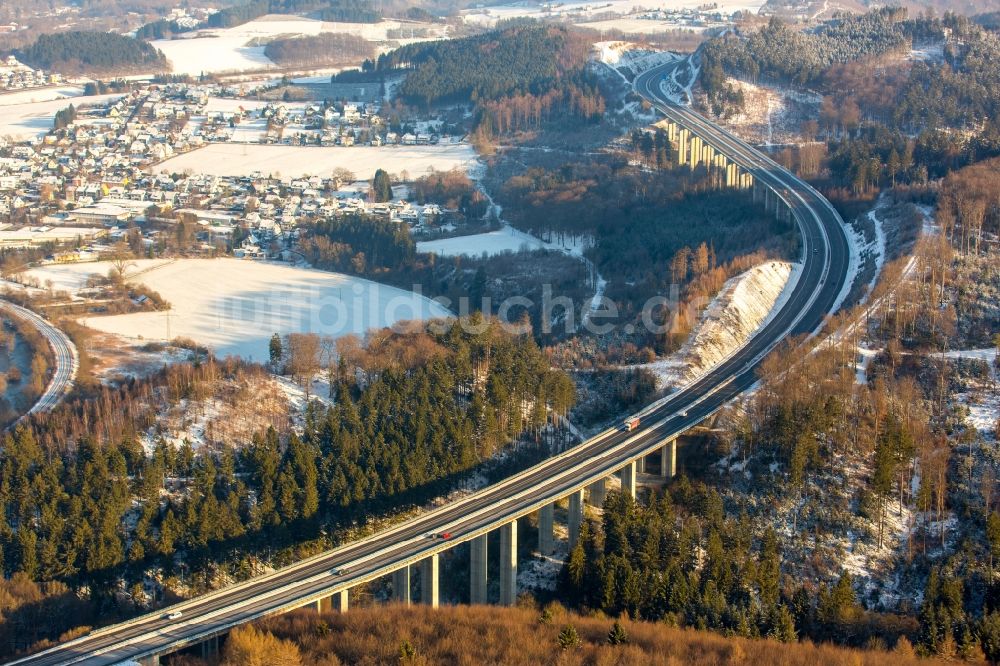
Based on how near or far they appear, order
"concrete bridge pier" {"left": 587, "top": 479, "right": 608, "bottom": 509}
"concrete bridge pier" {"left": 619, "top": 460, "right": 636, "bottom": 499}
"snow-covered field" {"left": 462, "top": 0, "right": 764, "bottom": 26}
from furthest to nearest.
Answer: "snow-covered field" {"left": 462, "top": 0, "right": 764, "bottom": 26} < "concrete bridge pier" {"left": 587, "top": 479, "right": 608, "bottom": 509} < "concrete bridge pier" {"left": 619, "top": 460, "right": 636, "bottom": 499}

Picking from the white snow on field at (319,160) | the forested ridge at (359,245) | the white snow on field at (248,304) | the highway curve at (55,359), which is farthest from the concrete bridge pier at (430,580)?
the white snow on field at (319,160)

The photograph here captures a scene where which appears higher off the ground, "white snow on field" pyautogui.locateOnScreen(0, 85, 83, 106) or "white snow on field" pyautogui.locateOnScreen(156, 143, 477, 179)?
"white snow on field" pyautogui.locateOnScreen(0, 85, 83, 106)

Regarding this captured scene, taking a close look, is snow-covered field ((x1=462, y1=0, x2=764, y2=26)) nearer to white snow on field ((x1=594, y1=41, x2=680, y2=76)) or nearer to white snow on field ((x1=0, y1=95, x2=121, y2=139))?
white snow on field ((x1=594, y1=41, x2=680, y2=76))

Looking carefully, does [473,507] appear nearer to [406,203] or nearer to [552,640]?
[552,640]

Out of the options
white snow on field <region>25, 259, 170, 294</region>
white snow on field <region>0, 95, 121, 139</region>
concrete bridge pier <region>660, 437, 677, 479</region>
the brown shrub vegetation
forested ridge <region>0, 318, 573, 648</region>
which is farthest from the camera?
white snow on field <region>0, 95, 121, 139</region>

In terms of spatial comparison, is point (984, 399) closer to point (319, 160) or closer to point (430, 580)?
point (430, 580)

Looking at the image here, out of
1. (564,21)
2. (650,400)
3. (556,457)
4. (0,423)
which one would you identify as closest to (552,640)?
(556,457)

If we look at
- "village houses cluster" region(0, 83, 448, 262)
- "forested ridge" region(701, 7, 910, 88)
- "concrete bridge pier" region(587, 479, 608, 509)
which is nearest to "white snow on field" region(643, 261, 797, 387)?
"concrete bridge pier" region(587, 479, 608, 509)

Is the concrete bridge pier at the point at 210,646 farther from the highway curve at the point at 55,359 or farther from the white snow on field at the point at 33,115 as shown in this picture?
the white snow on field at the point at 33,115
